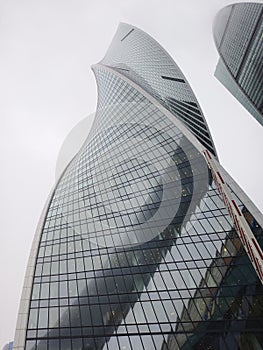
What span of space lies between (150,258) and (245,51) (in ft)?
415

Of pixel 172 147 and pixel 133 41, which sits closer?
pixel 172 147

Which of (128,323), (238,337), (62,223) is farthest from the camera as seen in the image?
(62,223)

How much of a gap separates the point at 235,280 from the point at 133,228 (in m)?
15.0

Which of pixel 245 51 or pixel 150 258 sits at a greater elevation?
pixel 245 51

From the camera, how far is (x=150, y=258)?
32.2 meters

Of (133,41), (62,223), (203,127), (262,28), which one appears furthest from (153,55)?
(62,223)

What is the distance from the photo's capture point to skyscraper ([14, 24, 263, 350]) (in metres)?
24.2

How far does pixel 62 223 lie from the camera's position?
43.9 metres

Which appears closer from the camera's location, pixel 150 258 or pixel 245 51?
pixel 150 258

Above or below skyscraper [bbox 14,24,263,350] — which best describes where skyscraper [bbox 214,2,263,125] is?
above

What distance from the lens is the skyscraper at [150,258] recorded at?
24219 mm

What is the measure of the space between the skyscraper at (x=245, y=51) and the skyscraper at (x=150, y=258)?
79460 mm

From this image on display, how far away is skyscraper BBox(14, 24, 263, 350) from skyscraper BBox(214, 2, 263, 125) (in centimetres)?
7946

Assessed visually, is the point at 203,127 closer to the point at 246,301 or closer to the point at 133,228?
the point at 133,228
